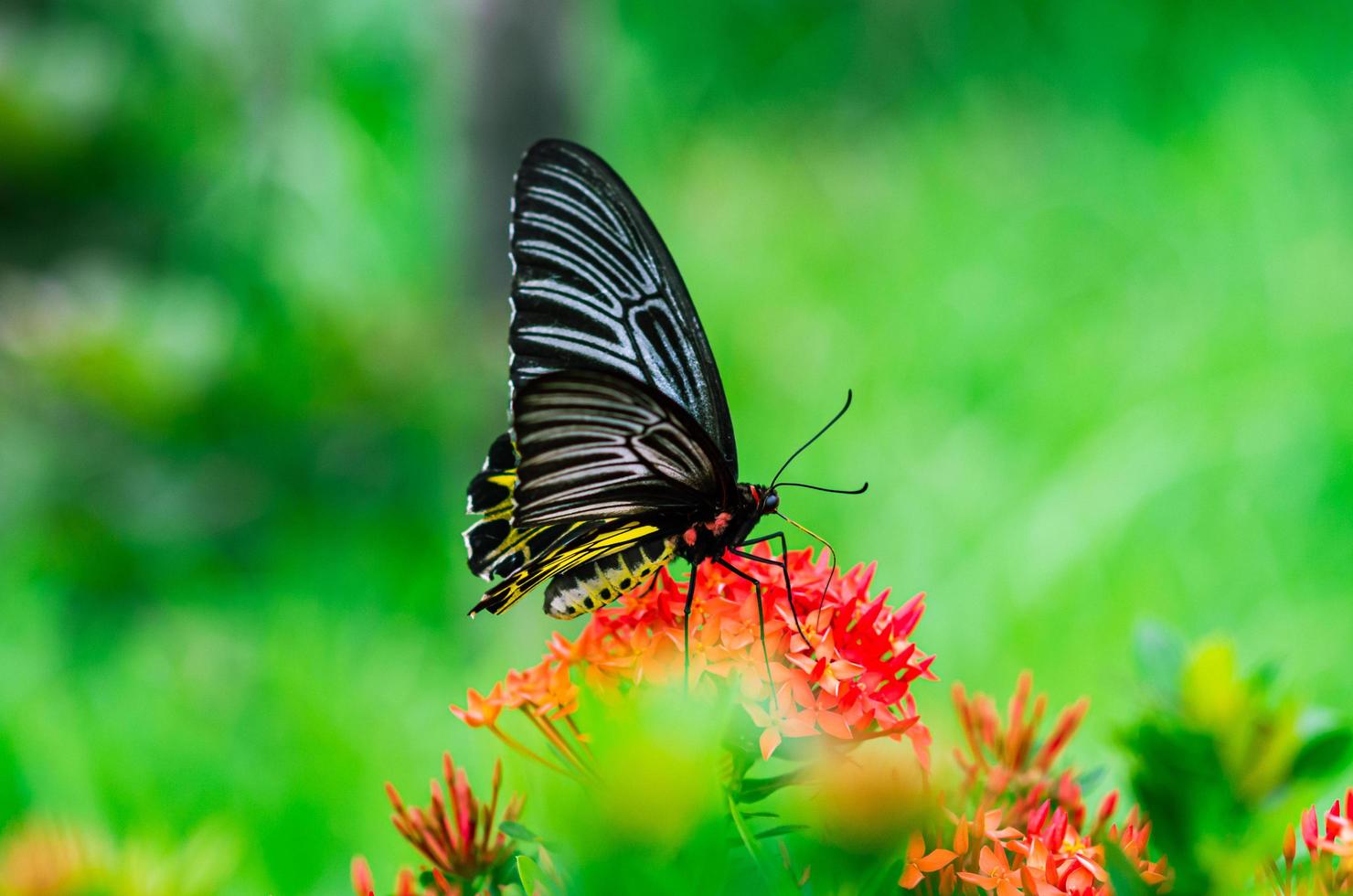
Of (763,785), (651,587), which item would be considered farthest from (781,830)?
(651,587)

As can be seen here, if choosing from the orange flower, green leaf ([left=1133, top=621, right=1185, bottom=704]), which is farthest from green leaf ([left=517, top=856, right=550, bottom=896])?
green leaf ([left=1133, top=621, right=1185, bottom=704])

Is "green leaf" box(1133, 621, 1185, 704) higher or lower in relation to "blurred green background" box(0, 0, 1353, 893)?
lower

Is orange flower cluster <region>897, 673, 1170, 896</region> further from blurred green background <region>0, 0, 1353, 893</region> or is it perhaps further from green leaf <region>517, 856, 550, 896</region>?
blurred green background <region>0, 0, 1353, 893</region>

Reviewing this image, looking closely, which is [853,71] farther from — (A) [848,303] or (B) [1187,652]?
(B) [1187,652]

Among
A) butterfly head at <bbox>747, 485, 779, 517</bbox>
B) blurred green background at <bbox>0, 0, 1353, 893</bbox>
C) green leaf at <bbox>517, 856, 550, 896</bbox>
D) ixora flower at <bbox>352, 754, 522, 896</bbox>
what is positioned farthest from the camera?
blurred green background at <bbox>0, 0, 1353, 893</bbox>

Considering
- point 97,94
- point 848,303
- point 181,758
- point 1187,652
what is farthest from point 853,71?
point 1187,652

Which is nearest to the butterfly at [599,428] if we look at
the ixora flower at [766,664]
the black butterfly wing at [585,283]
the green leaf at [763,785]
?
the black butterfly wing at [585,283]

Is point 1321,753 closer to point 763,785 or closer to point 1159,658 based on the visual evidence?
point 1159,658
